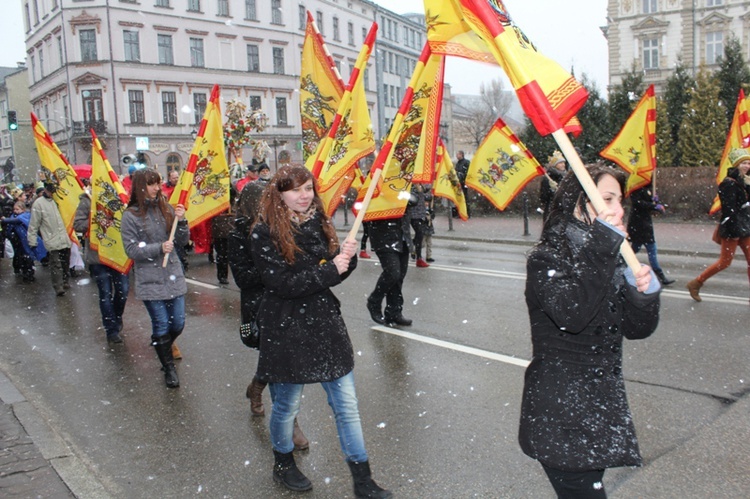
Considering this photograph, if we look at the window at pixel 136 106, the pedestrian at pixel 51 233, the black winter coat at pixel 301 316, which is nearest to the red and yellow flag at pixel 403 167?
the black winter coat at pixel 301 316

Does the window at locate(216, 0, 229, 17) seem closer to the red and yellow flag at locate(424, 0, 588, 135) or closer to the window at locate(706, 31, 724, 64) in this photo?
the window at locate(706, 31, 724, 64)

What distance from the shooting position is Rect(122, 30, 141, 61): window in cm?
4462

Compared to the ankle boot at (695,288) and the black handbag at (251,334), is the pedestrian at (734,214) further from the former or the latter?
the black handbag at (251,334)

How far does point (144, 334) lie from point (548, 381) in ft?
20.5

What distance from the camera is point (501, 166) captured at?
11.3 metres

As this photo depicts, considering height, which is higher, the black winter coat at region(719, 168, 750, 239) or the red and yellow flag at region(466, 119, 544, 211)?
the red and yellow flag at region(466, 119, 544, 211)

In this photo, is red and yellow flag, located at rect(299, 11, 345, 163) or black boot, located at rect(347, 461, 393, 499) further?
red and yellow flag, located at rect(299, 11, 345, 163)

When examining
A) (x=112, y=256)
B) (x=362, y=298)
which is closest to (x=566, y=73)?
(x=112, y=256)

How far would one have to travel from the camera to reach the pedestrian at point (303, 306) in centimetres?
348

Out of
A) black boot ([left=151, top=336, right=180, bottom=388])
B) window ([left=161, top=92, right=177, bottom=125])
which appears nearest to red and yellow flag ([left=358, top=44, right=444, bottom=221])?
black boot ([left=151, top=336, right=180, bottom=388])

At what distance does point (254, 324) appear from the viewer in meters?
4.47

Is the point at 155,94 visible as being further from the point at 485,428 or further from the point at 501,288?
the point at 485,428

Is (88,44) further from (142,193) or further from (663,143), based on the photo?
(142,193)

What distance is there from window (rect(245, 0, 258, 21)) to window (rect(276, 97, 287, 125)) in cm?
624
